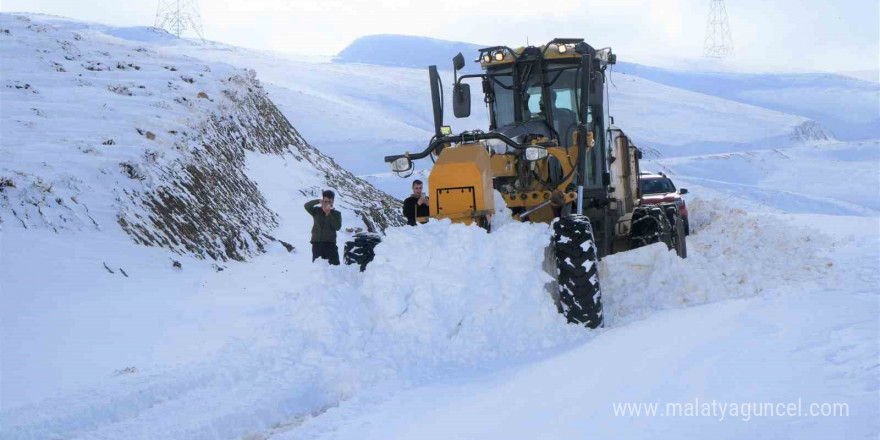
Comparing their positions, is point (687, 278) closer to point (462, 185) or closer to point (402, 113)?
Result: point (462, 185)

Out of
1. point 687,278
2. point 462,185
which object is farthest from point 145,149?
point 687,278

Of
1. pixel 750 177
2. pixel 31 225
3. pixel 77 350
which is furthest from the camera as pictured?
pixel 750 177

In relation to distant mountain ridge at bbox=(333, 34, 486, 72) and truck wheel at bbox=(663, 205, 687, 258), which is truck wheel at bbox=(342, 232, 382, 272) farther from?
distant mountain ridge at bbox=(333, 34, 486, 72)

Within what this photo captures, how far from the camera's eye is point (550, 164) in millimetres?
8695

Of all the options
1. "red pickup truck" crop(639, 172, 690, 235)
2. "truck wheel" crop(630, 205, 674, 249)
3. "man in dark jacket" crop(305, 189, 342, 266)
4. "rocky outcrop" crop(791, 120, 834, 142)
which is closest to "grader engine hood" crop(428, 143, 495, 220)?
"man in dark jacket" crop(305, 189, 342, 266)

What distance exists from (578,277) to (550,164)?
6.34 ft

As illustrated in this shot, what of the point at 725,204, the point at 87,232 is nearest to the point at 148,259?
the point at 87,232

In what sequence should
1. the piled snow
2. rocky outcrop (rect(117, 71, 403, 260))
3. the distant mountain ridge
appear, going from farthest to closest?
the distant mountain ridge → rocky outcrop (rect(117, 71, 403, 260)) → the piled snow

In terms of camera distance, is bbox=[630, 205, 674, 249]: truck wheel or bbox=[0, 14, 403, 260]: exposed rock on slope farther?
bbox=[0, 14, 403, 260]: exposed rock on slope

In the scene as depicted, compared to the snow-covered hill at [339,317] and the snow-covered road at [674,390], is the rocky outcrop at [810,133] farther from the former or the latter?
the snow-covered road at [674,390]

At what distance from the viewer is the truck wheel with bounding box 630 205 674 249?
10352 millimetres

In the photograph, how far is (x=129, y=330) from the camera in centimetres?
800

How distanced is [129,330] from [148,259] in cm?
263

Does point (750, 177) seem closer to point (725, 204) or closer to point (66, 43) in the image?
point (725, 204)
